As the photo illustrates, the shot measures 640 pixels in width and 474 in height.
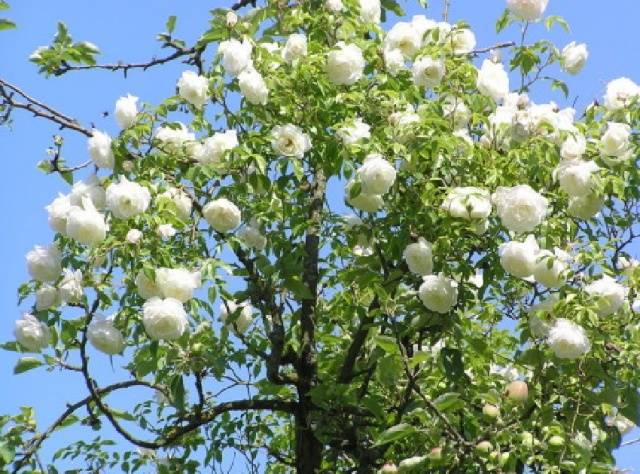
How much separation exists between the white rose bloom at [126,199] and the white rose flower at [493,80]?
118 centimetres

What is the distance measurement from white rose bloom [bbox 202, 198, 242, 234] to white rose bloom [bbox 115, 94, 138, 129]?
0.37 m

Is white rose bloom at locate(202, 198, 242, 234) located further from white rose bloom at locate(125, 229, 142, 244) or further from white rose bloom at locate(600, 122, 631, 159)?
white rose bloom at locate(600, 122, 631, 159)

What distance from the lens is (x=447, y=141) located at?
10.8 feet

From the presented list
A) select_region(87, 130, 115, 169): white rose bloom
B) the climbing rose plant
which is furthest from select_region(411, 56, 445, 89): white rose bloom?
select_region(87, 130, 115, 169): white rose bloom

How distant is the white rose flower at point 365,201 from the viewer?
3.42m

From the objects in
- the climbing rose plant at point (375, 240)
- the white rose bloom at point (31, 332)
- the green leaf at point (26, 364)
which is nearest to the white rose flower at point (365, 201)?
the climbing rose plant at point (375, 240)

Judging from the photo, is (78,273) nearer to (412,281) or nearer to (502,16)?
(412,281)

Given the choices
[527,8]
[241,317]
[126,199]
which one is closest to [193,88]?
[126,199]

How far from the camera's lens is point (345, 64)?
11.5 ft

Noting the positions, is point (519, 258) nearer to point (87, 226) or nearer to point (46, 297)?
point (87, 226)

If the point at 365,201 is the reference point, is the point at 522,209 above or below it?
below

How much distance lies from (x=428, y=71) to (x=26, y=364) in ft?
5.25

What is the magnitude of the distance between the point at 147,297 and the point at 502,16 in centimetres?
158

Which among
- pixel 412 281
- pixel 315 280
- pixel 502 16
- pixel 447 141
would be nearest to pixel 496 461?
pixel 412 281
